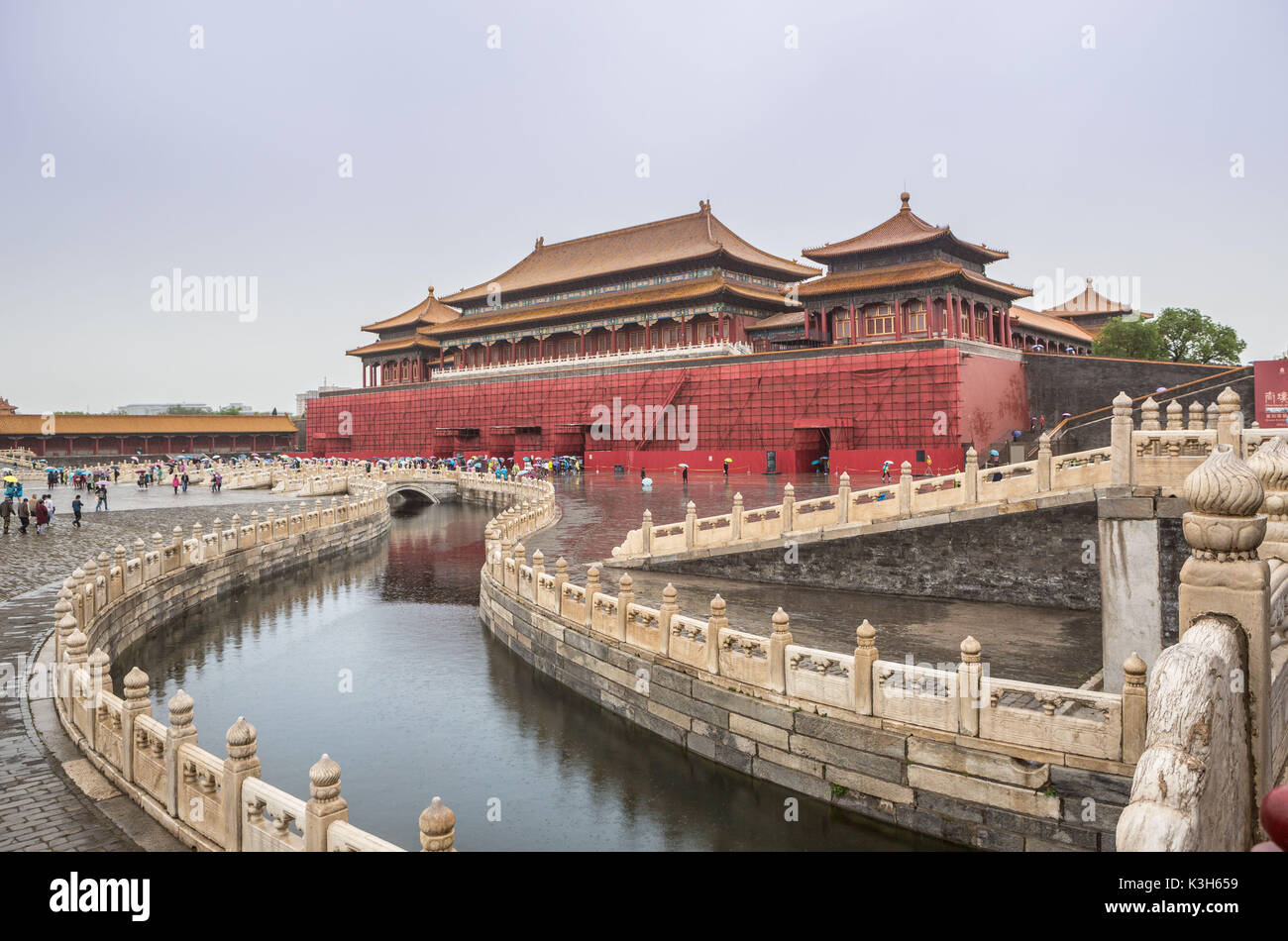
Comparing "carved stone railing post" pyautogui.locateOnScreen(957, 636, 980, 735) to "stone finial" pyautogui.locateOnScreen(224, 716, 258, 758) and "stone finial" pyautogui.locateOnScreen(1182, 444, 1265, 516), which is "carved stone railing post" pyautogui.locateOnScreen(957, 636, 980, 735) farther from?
"stone finial" pyautogui.locateOnScreen(224, 716, 258, 758)

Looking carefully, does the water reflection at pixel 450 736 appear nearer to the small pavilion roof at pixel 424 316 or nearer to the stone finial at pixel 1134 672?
the stone finial at pixel 1134 672

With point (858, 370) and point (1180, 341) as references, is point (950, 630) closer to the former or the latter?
point (858, 370)

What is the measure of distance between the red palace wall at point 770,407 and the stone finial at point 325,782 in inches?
1241

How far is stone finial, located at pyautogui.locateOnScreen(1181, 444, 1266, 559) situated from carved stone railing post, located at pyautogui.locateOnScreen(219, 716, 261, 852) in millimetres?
6078

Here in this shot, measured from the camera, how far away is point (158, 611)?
57.9 feet

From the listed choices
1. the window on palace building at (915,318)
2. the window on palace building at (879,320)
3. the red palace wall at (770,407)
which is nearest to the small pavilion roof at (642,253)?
the red palace wall at (770,407)

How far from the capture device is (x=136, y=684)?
7.22 meters

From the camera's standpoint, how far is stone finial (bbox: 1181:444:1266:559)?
3914mm

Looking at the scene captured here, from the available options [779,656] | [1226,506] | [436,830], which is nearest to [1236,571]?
[1226,506]
